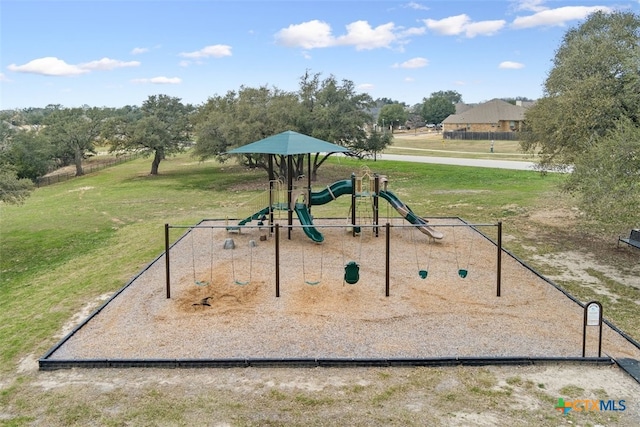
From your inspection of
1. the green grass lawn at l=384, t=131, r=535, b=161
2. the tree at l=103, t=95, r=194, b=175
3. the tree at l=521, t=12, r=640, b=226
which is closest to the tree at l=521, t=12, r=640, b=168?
the tree at l=521, t=12, r=640, b=226

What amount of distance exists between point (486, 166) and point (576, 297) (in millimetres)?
25637

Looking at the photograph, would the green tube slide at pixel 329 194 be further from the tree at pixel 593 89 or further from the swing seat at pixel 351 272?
the tree at pixel 593 89

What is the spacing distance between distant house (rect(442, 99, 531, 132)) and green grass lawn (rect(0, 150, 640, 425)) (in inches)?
1390

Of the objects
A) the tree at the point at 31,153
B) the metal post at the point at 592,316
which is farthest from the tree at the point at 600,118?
the tree at the point at 31,153

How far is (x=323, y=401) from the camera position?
6.21 metres

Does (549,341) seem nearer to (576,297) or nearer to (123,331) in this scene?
(576,297)

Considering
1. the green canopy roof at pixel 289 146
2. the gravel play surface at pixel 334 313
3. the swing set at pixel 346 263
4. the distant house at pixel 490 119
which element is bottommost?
the gravel play surface at pixel 334 313

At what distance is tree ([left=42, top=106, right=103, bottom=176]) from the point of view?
4103 cm

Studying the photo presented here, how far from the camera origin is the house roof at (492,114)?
219 feet

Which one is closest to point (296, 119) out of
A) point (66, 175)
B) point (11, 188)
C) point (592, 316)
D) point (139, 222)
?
point (139, 222)

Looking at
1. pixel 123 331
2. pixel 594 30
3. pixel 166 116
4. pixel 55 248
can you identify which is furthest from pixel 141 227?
pixel 166 116

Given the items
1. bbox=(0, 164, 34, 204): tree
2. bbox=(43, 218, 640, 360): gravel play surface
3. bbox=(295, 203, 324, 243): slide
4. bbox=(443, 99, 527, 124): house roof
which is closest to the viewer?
bbox=(43, 218, 640, 360): gravel play surface

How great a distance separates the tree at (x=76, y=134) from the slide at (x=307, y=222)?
107 ft

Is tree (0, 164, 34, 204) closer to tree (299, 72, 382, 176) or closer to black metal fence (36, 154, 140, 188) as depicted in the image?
tree (299, 72, 382, 176)
